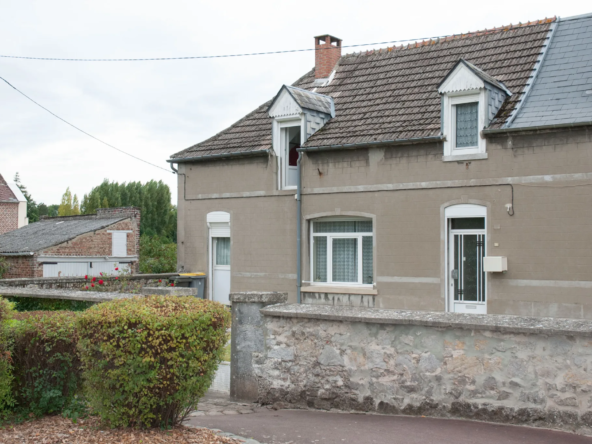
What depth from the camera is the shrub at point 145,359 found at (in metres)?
5.86

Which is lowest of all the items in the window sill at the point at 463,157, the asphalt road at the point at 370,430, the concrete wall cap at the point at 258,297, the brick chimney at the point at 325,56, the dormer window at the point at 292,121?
the asphalt road at the point at 370,430

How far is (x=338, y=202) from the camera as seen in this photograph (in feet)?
56.6

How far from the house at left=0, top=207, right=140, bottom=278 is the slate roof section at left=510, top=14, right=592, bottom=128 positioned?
53.4 feet

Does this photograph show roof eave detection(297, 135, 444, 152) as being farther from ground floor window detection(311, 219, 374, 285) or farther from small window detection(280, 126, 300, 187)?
ground floor window detection(311, 219, 374, 285)

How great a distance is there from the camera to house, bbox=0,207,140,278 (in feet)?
88.9

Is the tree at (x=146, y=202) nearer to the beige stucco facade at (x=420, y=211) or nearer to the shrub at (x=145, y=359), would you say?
the beige stucco facade at (x=420, y=211)

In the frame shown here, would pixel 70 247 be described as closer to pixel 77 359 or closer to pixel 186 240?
pixel 186 240

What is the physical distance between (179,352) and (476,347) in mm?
3001

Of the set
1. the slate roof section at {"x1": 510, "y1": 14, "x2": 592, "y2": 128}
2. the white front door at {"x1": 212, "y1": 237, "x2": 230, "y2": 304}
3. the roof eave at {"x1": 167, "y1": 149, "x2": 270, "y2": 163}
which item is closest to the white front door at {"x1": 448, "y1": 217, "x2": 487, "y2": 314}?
the slate roof section at {"x1": 510, "y1": 14, "x2": 592, "y2": 128}

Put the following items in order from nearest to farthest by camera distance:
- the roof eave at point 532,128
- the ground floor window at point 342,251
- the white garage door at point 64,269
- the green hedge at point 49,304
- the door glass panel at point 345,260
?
the green hedge at point 49,304, the roof eave at point 532,128, the ground floor window at point 342,251, the door glass panel at point 345,260, the white garage door at point 64,269

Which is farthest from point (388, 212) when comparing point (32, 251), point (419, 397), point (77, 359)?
point (32, 251)

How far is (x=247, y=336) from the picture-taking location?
8.42 metres

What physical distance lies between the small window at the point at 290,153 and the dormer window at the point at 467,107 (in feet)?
14.6

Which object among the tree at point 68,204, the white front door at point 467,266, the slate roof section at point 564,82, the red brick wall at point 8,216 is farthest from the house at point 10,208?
the slate roof section at point 564,82
